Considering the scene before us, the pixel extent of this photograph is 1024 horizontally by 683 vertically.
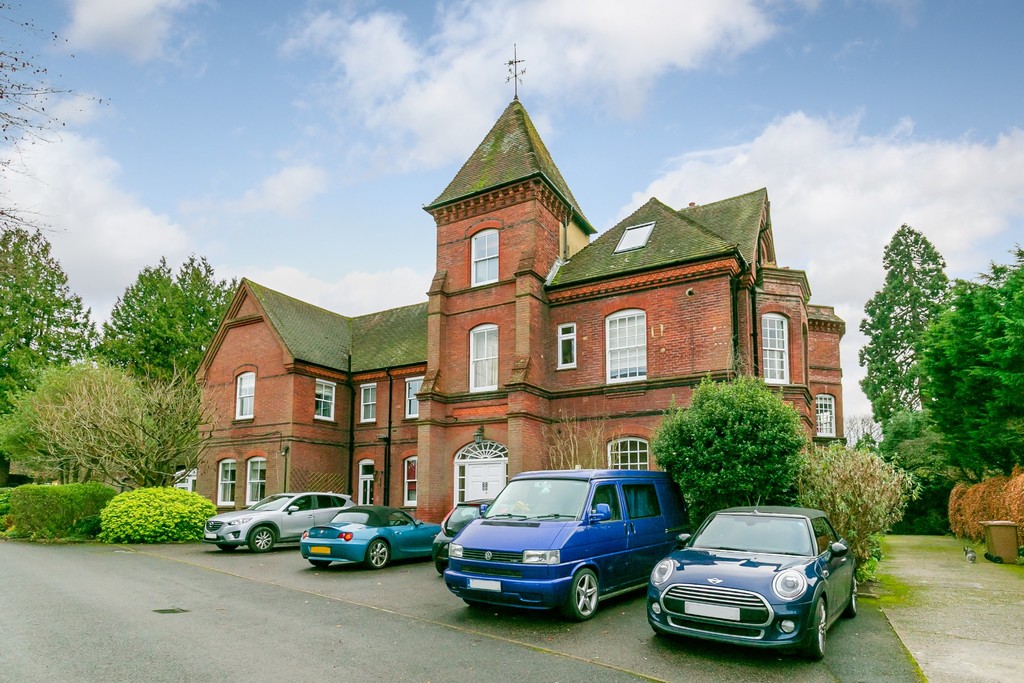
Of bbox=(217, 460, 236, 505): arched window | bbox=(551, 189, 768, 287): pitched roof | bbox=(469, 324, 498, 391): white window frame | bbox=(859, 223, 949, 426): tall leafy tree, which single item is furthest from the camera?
bbox=(859, 223, 949, 426): tall leafy tree

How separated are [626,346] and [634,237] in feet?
13.1

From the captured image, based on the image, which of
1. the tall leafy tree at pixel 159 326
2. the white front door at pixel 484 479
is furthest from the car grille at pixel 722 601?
the tall leafy tree at pixel 159 326

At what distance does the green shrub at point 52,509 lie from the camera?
2070cm

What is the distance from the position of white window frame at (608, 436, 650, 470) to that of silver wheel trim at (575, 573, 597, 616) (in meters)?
10.1

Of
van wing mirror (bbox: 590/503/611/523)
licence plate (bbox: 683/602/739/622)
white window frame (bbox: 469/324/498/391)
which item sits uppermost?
white window frame (bbox: 469/324/498/391)

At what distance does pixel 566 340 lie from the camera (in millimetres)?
21438

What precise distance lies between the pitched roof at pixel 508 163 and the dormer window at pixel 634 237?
8.39 ft

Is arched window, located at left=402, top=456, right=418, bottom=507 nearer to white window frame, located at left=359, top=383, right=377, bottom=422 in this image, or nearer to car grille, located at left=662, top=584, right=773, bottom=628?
white window frame, located at left=359, top=383, right=377, bottom=422

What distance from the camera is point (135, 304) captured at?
43.2 metres

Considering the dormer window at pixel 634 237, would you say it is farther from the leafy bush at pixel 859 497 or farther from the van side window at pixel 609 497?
the van side window at pixel 609 497

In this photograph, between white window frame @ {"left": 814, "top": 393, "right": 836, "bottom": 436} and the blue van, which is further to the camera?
white window frame @ {"left": 814, "top": 393, "right": 836, "bottom": 436}

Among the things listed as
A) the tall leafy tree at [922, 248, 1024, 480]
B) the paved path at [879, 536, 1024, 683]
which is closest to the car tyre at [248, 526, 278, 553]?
the paved path at [879, 536, 1024, 683]

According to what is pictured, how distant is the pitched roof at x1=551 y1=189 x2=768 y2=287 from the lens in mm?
19766

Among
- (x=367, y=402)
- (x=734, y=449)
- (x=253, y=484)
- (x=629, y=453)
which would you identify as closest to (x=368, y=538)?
(x=734, y=449)
